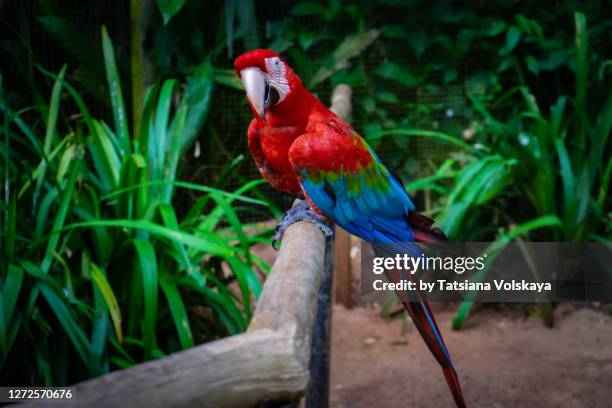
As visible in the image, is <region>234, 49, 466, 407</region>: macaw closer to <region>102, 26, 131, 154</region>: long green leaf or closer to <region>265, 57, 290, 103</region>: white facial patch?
<region>265, 57, 290, 103</region>: white facial patch

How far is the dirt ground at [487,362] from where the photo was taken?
154 centimetres

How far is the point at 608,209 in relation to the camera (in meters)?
2.02

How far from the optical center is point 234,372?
1.38 feet

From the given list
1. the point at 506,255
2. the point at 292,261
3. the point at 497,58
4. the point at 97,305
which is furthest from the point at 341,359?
the point at 497,58

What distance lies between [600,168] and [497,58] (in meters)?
0.73

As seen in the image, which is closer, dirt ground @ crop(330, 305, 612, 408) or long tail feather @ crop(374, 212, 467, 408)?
long tail feather @ crop(374, 212, 467, 408)

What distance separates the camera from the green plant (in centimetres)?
122

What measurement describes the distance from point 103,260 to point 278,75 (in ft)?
2.19

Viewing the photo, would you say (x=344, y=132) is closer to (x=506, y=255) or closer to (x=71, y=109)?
(x=506, y=255)

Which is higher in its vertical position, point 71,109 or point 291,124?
point 71,109

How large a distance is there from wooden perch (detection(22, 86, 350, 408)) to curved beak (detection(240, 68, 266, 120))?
1.53 ft

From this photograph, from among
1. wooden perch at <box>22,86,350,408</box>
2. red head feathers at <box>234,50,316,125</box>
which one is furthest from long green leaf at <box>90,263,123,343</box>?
wooden perch at <box>22,86,350,408</box>

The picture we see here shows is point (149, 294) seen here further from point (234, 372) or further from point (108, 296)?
point (234, 372)
